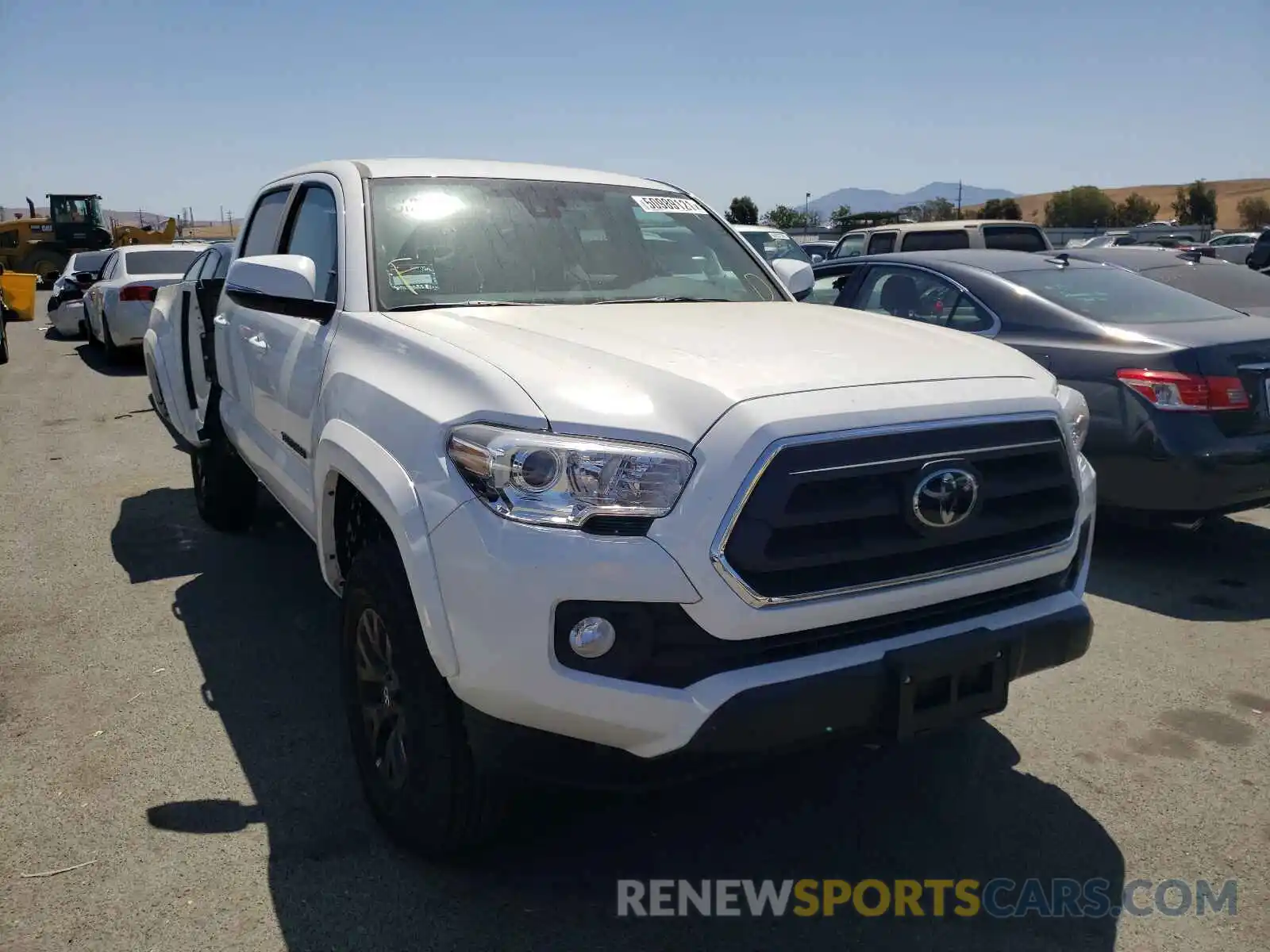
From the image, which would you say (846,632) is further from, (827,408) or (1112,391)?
(1112,391)

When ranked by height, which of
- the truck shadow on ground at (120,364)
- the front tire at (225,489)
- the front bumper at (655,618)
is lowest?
the truck shadow on ground at (120,364)

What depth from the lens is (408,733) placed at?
2.62m

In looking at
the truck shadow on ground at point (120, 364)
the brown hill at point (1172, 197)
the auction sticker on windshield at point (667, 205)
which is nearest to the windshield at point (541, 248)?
the auction sticker on windshield at point (667, 205)

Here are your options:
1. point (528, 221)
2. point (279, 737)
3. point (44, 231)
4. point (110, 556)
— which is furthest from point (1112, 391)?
point (44, 231)

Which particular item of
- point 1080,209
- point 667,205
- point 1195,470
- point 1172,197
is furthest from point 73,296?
point 1172,197

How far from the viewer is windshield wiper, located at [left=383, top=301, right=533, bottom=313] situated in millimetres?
3289

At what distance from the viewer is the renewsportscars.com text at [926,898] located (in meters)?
2.69

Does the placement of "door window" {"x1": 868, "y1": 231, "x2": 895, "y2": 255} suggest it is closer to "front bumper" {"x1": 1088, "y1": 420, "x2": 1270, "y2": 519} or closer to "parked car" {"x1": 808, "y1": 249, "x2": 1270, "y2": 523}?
"parked car" {"x1": 808, "y1": 249, "x2": 1270, "y2": 523}

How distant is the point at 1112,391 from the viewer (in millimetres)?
5238

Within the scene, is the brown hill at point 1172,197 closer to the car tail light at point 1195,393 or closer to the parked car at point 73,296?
the parked car at point 73,296

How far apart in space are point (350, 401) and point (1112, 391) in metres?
3.94

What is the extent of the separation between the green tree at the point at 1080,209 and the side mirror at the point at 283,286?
3369 inches

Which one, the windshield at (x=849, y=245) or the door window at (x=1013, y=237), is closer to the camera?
the door window at (x=1013, y=237)

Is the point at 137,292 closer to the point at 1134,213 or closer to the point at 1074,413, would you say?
the point at 1074,413
